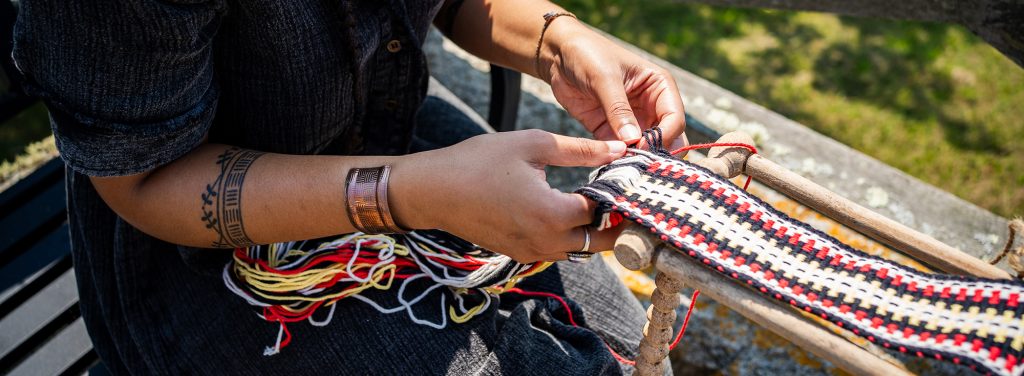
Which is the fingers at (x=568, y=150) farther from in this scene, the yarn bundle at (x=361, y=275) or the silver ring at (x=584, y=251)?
the yarn bundle at (x=361, y=275)

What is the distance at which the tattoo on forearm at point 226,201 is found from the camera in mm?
1117

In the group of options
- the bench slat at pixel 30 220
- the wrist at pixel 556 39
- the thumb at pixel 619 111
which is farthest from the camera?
the bench slat at pixel 30 220

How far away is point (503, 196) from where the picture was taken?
1.01m

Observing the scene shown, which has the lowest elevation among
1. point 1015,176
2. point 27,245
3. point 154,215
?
point 1015,176

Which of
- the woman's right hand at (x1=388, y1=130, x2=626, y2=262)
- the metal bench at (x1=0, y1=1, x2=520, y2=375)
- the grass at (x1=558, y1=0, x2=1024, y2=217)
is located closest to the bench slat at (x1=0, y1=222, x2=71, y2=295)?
the metal bench at (x1=0, y1=1, x2=520, y2=375)

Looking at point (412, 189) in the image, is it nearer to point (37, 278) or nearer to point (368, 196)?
point (368, 196)

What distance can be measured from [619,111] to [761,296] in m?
0.44

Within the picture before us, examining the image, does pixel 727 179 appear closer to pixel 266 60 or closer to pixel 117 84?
pixel 266 60

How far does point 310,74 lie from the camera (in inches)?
46.5

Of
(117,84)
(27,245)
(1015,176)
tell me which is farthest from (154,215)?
(1015,176)

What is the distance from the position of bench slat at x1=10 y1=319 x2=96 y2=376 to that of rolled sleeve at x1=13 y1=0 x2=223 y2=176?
692mm

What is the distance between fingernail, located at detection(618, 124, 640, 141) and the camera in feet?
3.92

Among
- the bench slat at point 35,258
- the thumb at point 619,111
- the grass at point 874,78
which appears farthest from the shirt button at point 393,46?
the grass at point 874,78

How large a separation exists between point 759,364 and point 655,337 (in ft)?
2.51
